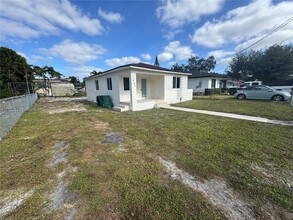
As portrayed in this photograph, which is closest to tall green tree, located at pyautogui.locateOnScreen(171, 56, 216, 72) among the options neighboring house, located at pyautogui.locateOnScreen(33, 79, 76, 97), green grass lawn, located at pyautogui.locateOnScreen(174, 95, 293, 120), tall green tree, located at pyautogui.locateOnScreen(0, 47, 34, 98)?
neighboring house, located at pyautogui.locateOnScreen(33, 79, 76, 97)

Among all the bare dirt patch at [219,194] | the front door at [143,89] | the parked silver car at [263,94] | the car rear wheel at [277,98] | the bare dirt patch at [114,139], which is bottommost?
the bare dirt patch at [219,194]

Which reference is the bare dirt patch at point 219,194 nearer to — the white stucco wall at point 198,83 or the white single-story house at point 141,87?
the white single-story house at point 141,87

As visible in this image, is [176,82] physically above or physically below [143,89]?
above

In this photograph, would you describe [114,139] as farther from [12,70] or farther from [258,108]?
[12,70]

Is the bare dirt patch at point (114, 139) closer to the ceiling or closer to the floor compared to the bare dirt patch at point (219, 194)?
closer to the ceiling

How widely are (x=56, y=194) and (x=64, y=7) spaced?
36.7 ft

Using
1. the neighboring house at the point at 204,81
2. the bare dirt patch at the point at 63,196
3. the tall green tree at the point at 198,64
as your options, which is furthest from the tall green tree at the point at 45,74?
the tall green tree at the point at 198,64

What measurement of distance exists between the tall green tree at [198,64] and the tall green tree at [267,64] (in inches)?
810

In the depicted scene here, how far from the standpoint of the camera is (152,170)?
2.71 m

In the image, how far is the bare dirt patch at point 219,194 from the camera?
5.87ft

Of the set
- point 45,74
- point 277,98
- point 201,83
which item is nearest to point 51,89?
point 45,74

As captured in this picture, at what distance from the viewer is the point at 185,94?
13820 mm

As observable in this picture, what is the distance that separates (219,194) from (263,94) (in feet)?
48.1

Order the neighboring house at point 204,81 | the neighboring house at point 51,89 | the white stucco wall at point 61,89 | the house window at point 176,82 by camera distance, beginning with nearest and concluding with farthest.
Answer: the house window at point 176,82 → the neighboring house at point 204,81 → the neighboring house at point 51,89 → the white stucco wall at point 61,89
